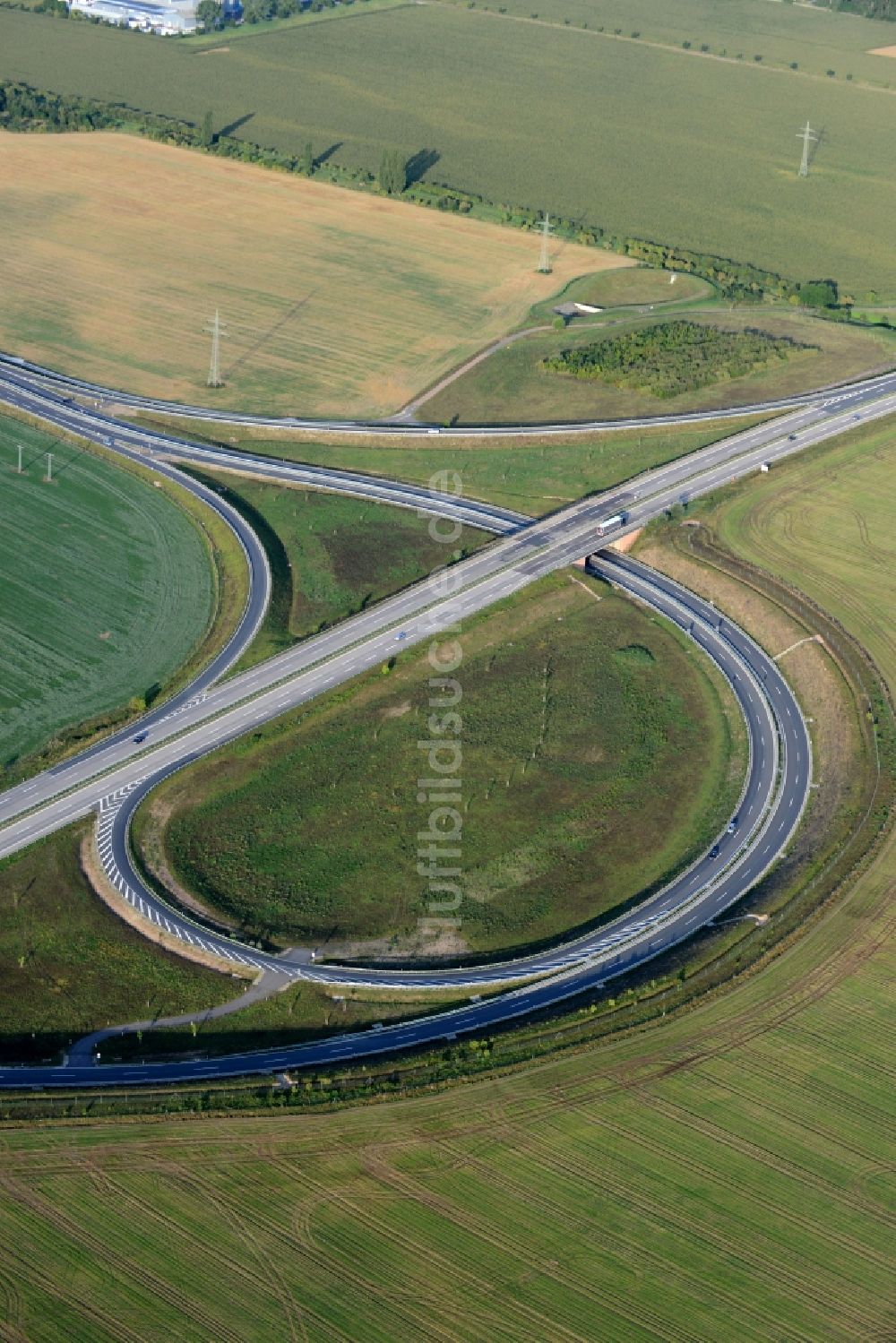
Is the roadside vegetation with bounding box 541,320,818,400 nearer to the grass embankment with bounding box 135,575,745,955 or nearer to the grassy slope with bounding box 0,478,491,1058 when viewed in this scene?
the grass embankment with bounding box 135,575,745,955

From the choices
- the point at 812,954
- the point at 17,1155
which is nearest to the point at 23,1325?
the point at 17,1155

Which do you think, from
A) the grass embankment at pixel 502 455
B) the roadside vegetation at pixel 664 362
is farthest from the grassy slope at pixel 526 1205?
the roadside vegetation at pixel 664 362

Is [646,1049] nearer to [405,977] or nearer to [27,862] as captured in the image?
[405,977]

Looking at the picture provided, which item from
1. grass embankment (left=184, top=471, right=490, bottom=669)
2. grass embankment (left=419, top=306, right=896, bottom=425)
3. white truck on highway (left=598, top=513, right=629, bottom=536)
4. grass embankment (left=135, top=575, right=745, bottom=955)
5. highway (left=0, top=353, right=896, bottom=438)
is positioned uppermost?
grass embankment (left=419, top=306, right=896, bottom=425)

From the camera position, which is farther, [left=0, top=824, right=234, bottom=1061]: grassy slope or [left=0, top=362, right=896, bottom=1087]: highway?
[left=0, top=362, right=896, bottom=1087]: highway

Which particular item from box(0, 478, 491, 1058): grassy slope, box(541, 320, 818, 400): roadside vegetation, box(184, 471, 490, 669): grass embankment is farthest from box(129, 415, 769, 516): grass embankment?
box(0, 478, 491, 1058): grassy slope

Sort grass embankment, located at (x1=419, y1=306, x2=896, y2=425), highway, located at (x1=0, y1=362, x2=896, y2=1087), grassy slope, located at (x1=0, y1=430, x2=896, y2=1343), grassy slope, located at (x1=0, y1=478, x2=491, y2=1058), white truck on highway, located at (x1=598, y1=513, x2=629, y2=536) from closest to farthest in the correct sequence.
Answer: grassy slope, located at (x1=0, y1=430, x2=896, y2=1343), grassy slope, located at (x1=0, y1=478, x2=491, y2=1058), highway, located at (x1=0, y1=362, x2=896, y2=1087), white truck on highway, located at (x1=598, y1=513, x2=629, y2=536), grass embankment, located at (x1=419, y1=306, x2=896, y2=425)

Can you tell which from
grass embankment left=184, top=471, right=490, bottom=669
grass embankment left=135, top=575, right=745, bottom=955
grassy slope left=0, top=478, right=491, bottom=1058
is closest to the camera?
grassy slope left=0, top=478, right=491, bottom=1058
